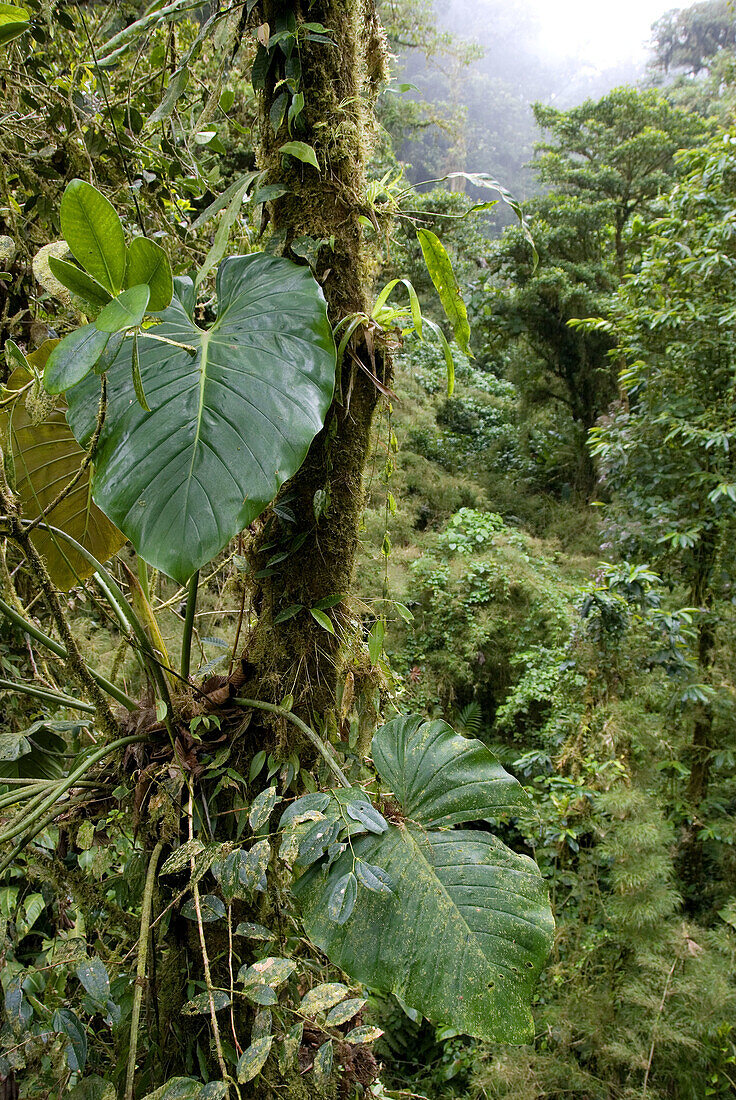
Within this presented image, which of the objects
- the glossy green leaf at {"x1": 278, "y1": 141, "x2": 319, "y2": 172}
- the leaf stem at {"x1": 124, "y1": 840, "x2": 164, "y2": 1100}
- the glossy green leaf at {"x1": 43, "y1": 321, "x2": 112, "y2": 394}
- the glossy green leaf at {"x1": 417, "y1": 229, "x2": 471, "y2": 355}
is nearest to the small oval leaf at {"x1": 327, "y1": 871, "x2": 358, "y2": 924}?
the leaf stem at {"x1": 124, "y1": 840, "x2": 164, "y2": 1100}

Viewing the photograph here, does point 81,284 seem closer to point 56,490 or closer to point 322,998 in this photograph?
point 56,490

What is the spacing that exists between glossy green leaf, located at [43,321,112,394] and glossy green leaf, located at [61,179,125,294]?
0.19ft

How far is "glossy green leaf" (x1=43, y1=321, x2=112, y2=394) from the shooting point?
492 mm

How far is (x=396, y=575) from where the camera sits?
411cm

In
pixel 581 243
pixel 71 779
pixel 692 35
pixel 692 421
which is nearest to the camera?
pixel 71 779

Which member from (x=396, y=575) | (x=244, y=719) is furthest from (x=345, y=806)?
(x=396, y=575)

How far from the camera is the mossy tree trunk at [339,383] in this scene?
79cm

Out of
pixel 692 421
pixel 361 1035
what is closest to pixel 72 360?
pixel 361 1035

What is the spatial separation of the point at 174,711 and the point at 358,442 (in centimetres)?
47

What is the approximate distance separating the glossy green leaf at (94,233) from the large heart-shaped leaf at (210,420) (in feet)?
0.22

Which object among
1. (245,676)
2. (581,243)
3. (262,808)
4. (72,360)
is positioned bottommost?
(262,808)

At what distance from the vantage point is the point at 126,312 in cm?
46

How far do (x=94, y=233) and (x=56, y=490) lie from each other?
598mm

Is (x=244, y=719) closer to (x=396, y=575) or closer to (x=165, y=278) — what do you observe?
(x=165, y=278)
